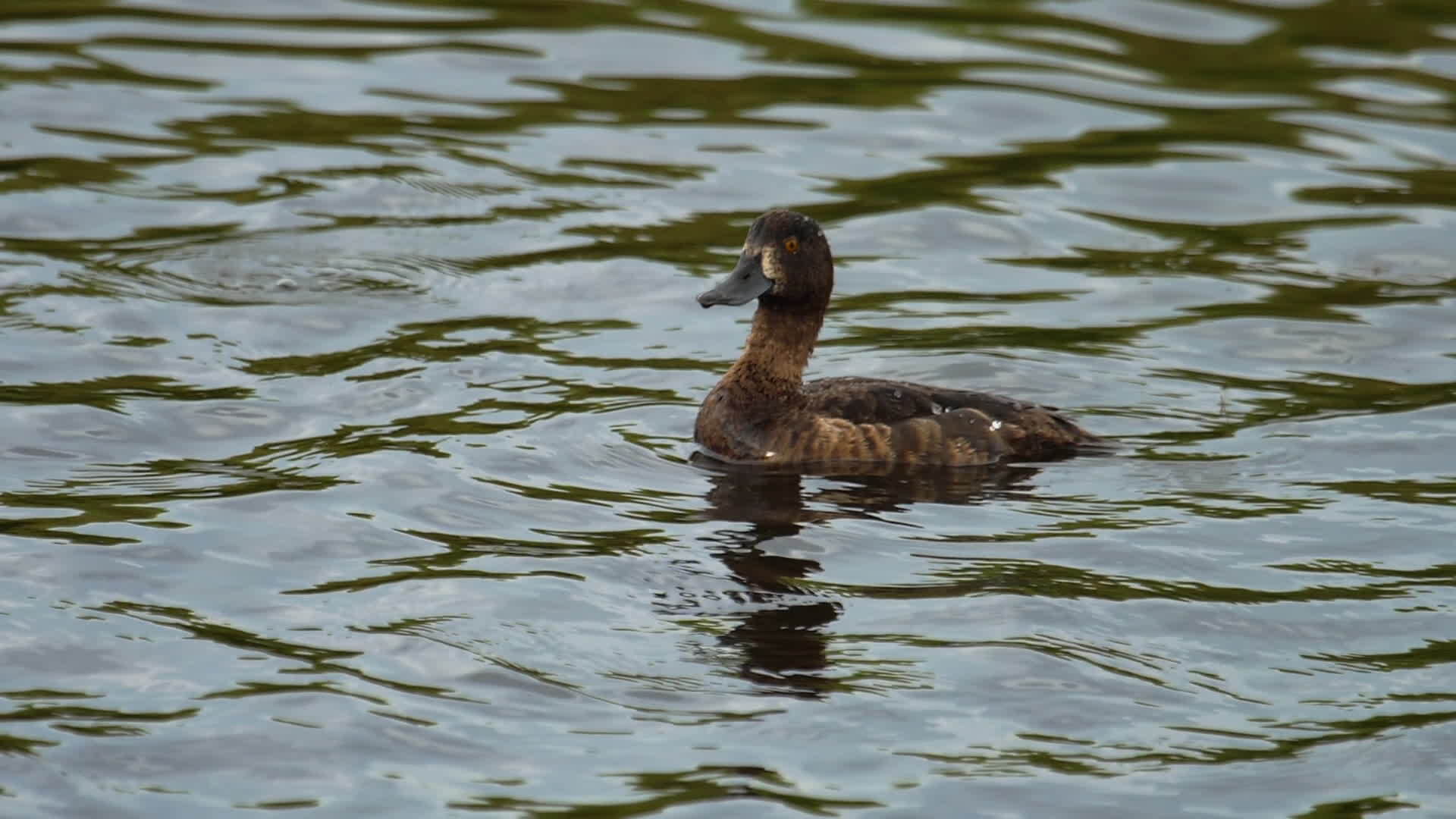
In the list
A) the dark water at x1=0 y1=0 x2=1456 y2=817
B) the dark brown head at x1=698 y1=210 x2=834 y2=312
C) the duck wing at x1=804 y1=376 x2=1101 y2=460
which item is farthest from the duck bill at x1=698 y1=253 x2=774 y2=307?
the dark water at x1=0 y1=0 x2=1456 y2=817

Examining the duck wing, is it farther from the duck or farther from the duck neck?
the duck neck

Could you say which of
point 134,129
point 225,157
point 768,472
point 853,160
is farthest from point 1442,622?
point 134,129

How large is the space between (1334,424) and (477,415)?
417cm

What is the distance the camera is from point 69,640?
786 cm

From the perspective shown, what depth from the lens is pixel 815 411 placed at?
411 inches

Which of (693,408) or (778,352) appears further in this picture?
(693,408)

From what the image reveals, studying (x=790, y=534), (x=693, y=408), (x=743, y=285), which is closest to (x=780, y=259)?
(x=743, y=285)

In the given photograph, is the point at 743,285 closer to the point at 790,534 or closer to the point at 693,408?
the point at 693,408

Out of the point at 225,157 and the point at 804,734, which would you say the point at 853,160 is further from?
the point at 804,734

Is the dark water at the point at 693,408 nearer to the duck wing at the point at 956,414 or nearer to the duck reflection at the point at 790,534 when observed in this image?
the duck reflection at the point at 790,534

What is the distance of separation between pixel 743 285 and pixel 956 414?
3.93ft

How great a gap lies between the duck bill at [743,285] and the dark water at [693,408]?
0.73 m

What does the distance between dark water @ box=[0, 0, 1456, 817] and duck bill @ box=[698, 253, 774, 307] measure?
2.39 feet

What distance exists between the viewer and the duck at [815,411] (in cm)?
1028
